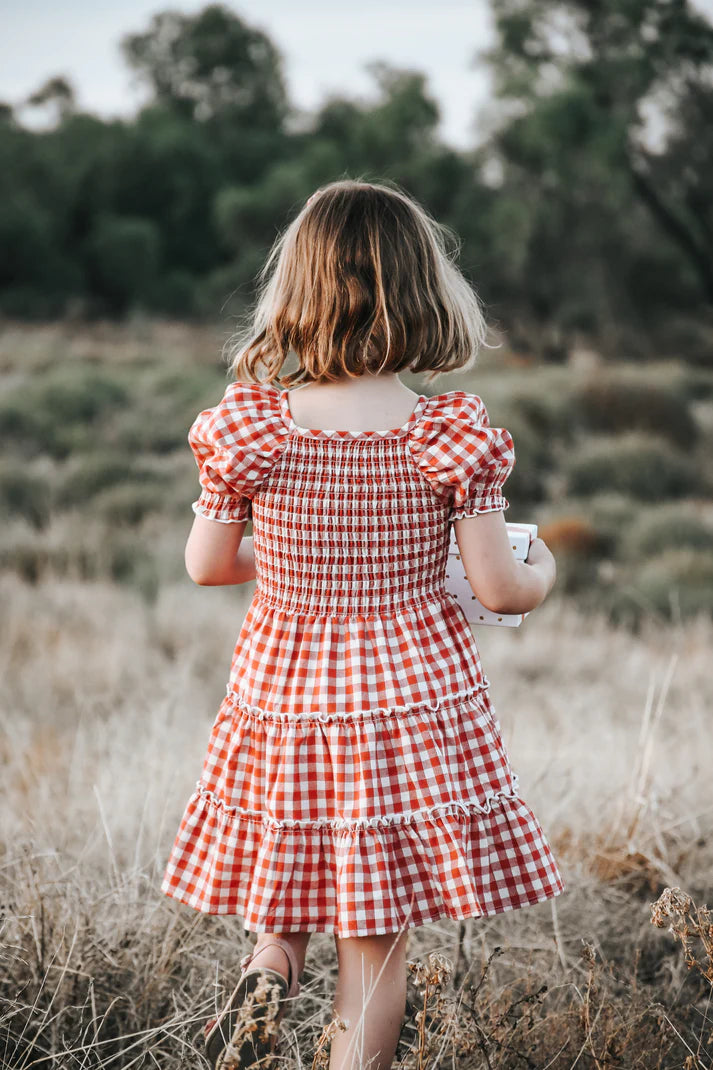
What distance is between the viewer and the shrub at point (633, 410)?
1215 centimetres

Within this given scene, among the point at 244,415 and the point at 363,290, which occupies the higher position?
the point at 363,290

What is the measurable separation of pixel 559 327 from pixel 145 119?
15.6 metres

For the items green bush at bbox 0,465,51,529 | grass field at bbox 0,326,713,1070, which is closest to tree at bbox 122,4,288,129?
green bush at bbox 0,465,51,529

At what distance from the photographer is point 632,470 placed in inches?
416

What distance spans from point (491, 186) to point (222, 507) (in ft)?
69.6

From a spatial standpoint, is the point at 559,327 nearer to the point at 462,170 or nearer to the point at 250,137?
the point at 462,170

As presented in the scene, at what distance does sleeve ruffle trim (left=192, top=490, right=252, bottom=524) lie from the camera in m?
1.70

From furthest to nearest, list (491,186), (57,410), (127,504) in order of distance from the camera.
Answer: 1. (491,186)
2. (57,410)
3. (127,504)

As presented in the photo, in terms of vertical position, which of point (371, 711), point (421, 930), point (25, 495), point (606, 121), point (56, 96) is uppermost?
point (56, 96)

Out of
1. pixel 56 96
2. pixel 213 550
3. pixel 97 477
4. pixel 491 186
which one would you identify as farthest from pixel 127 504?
pixel 56 96

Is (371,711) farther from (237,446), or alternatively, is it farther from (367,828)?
(237,446)

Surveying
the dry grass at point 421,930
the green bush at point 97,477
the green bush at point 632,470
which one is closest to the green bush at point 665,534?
the green bush at point 632,470

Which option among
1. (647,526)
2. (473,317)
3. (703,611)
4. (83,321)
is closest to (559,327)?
(83,321)

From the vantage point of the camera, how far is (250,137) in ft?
95.9
